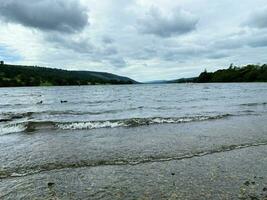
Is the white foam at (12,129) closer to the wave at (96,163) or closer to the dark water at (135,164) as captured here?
the dark water at (135,164)

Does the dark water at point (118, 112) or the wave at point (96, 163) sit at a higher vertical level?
the wave at point (96, 163)

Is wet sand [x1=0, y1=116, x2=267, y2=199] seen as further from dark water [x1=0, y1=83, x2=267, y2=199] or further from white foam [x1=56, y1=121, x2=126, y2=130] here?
white foam [x1=56, y1=121, x2=126, y2=130]

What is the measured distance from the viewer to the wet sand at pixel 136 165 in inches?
357

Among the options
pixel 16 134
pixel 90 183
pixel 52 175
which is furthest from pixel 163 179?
pixel 16 134

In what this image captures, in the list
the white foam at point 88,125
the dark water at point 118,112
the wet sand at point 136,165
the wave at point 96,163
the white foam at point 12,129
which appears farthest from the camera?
the dark water at point 118,112

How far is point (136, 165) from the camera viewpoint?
1203cm

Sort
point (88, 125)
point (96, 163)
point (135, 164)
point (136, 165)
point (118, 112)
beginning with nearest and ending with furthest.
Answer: point (136, 165) → point (135, 164) → point (96, 163) → point (88, 125) → point (118, 112)

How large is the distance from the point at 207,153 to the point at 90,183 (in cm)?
624

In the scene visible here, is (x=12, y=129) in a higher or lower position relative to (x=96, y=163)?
lower

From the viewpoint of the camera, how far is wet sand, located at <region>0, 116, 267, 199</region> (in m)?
9.07

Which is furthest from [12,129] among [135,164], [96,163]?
[135,164]

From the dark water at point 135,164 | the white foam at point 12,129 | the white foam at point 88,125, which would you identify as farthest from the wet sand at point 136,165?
the white foam at point 88,125

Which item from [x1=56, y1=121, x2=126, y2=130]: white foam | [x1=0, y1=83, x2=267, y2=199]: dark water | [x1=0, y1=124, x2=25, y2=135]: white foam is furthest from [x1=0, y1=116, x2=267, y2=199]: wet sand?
[x1=56, y1=121, x2=126, y2=130]: white foam

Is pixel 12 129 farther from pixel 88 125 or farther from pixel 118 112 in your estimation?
pixel 118 112
